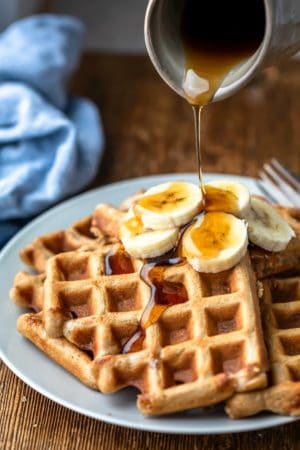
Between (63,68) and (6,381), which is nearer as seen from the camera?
(6,381)

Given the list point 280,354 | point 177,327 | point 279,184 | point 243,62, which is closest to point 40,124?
point 279,184

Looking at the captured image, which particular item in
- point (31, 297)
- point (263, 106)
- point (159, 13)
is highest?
point (159, 13)

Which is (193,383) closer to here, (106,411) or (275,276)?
(106,411)

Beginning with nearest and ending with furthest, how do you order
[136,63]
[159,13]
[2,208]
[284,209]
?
[159,13] < [284,209] < [2,208] < [136,63]

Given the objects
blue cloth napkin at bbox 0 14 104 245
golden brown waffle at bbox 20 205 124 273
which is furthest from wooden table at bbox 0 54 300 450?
golden brown waffle at bbox 20 205 124 273

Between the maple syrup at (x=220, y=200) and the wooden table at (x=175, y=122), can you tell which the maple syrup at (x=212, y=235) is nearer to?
the maple syrup at (x=220, y=200)

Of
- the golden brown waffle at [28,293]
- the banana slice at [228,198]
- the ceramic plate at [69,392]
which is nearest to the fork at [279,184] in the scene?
the banana slice at [228,198]

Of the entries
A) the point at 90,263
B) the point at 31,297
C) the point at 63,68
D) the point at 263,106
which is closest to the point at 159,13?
A: the point at 90,263
